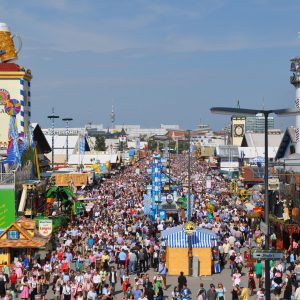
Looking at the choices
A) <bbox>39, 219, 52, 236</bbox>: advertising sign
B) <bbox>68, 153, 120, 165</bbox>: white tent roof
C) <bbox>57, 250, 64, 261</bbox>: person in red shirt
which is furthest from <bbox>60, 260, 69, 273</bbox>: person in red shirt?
<bbox>68, 153, 120, 165</bbox>: white tent roof

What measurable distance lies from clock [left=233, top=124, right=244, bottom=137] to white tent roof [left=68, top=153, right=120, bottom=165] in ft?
178

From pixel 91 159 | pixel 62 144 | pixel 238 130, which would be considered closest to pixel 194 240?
pixel 91 159

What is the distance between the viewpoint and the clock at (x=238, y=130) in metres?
153

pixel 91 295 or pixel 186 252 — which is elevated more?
pixel 186 252

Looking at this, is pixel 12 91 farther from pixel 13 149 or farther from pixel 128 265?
pixel 128 265

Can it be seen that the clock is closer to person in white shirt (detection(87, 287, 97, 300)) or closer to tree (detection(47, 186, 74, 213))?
tree (detection(47, 186, 74, 213))

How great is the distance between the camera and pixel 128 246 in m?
29.3

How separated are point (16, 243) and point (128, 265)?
400cm

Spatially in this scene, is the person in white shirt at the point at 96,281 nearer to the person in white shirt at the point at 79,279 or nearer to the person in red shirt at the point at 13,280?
the person in white shirt at the point at 79,279

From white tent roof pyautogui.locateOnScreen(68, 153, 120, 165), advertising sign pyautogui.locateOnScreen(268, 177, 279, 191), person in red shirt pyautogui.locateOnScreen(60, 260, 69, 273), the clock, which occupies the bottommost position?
person in red shirt pyautogui.locateOnScreen(60, 260, 69, 273)

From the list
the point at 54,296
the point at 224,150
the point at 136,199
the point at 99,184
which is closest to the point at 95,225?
the point at 54,296

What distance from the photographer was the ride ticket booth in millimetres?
27062

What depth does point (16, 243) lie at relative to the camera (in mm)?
27109

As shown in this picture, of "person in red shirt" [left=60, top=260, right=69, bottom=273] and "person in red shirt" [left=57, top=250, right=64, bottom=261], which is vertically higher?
"person in red shirt" [left=57, top=250, right=64, bottom=261]
